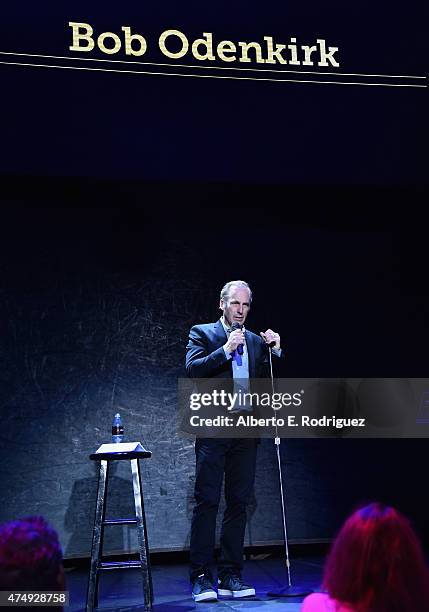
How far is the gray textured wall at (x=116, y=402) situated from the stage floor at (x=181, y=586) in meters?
0.23

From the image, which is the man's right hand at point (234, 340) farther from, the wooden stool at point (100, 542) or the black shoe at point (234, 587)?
the black shoe at point (234, 587)

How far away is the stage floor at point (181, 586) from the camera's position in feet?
11.7

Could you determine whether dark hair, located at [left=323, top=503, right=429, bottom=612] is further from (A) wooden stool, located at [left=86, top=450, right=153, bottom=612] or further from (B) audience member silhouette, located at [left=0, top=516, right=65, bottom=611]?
(A) wooden stool, located at [left=86, top=450, right=153, bottom=612]

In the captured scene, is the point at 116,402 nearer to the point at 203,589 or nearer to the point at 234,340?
the point at 234,340

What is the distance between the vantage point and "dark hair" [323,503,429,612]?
4.01ft

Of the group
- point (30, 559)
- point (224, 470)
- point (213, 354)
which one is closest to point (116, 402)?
point (224, 470)

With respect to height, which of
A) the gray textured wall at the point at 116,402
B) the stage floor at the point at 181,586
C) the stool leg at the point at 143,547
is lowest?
the stage floor at the point at 181,586

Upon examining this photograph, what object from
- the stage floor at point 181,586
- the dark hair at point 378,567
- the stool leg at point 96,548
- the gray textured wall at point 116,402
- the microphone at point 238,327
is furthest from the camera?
the gray textured wall at point 116,402

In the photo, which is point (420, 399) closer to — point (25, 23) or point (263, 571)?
point (263, 571)

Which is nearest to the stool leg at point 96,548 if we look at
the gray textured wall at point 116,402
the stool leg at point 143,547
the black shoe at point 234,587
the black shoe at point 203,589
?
the stool leg at point 143,547

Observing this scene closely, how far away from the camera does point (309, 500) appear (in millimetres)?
4934

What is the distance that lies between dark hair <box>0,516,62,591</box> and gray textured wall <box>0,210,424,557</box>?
3.48 meters

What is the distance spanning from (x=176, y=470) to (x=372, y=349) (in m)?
1.58

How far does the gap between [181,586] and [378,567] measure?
3.03 m
